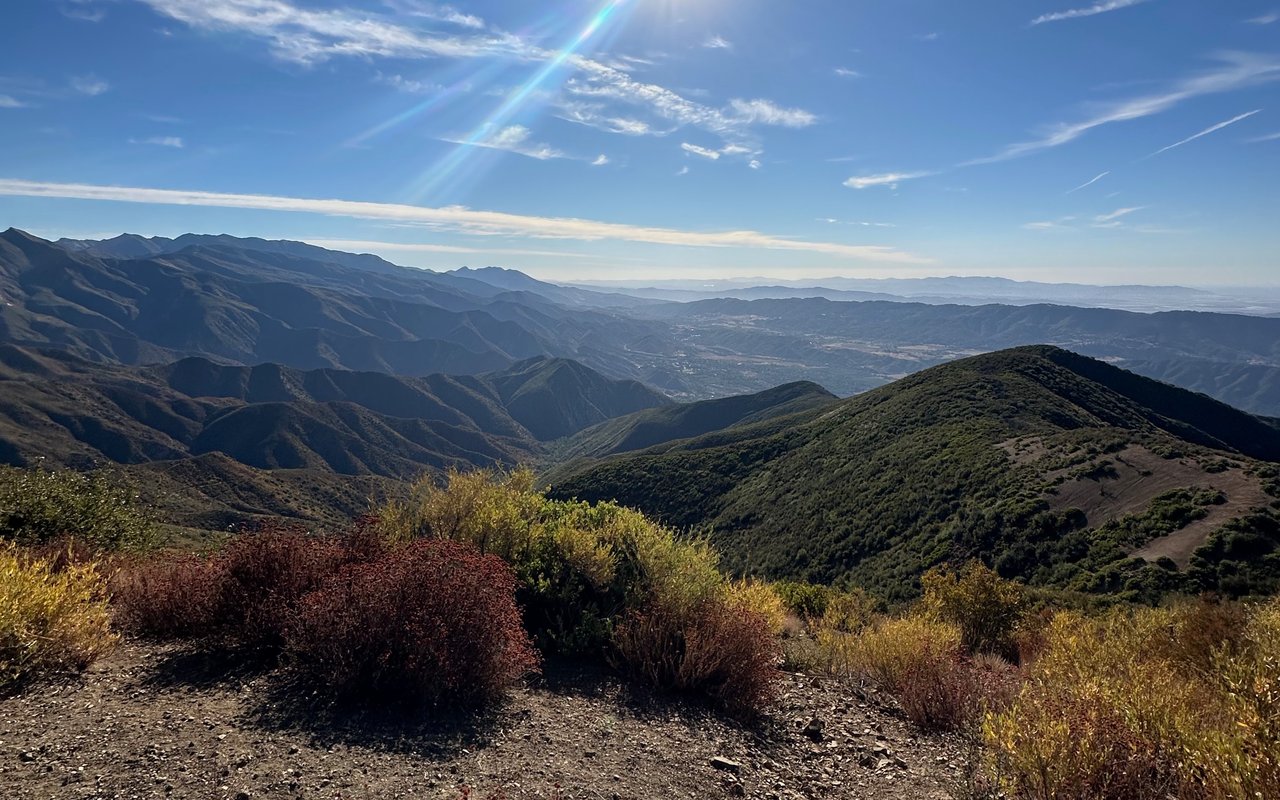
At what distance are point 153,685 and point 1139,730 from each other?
27.6ft

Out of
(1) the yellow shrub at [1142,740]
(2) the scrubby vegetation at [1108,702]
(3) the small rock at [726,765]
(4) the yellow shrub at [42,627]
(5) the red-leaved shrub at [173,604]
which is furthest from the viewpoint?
(5) the red-leaved shrub at [173,604]

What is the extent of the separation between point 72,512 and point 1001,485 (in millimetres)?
38394

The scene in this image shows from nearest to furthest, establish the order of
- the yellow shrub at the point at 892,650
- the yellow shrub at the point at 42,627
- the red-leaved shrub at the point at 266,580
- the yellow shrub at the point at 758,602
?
1. the yellow shrub at the point at 42,627
2. the red-leaved shrub at the point at 266,580
3. the yellow shrub at the point at 892,650
4. the yellow shrub at the point at 758,602

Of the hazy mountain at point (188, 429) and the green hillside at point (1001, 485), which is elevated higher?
the green hillside at point (1001, 485)

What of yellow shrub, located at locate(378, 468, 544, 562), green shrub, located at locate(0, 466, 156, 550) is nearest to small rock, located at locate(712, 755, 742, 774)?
yellow shrub, located at locate(378, 468, 544, 562)

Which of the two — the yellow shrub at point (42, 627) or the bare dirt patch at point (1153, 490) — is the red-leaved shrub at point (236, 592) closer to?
the yellow shrub at point (42, 627)

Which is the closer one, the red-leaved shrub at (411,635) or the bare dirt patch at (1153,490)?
the red-leaved shrub at (411,635)

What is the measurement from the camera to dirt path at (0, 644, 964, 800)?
4.30m

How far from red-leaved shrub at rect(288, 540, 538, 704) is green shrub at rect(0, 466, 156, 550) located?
646 centimetres

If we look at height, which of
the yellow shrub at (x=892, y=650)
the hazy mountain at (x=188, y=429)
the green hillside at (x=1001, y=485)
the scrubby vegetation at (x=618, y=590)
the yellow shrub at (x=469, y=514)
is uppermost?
the yellow shrub at (x=469, y=514)

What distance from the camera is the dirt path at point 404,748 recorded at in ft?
14.1

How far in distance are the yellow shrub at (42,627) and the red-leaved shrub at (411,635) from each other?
73.5 inches

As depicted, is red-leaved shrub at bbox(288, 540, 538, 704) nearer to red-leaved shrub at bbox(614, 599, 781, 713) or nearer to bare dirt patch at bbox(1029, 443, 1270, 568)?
red-leaved shrub at bbox(614, 599, 781, 713)

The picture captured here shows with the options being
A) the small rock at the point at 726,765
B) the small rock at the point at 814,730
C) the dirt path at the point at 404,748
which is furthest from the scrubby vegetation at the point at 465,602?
the small rock at the point at 726,765
